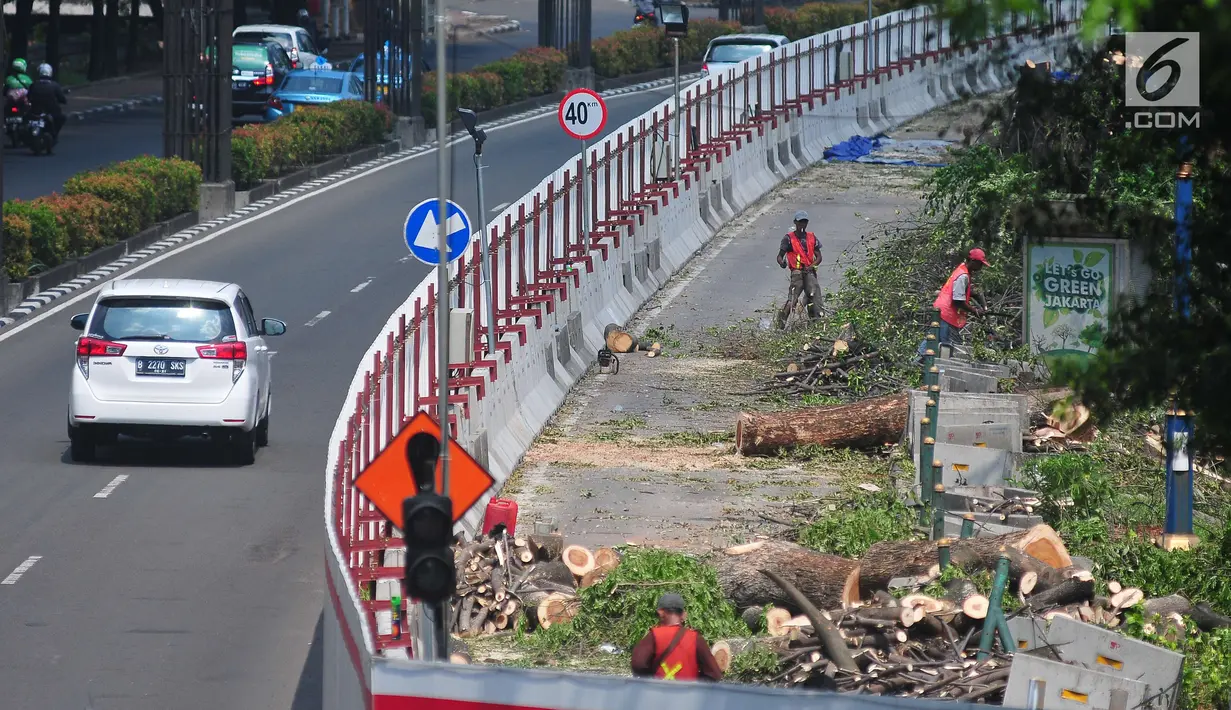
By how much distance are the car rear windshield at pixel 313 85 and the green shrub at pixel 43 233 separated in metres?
17.4

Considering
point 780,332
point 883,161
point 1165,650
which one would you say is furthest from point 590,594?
point 883,161

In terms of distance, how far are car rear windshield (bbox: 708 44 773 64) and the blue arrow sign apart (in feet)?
92.8

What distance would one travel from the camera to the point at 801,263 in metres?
24.5

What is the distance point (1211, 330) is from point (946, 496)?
854 cm

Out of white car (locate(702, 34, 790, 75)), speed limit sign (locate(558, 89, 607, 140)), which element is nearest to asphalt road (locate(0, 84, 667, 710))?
speed limit sign (locate(558, 89, 607, 140))

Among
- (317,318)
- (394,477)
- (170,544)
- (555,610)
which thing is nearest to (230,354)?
(170,544)

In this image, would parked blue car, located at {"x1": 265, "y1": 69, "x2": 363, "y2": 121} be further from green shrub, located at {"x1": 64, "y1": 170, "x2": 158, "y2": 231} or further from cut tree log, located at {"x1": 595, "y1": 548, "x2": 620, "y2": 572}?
cut tree log, located at {"x1": 595, "y1": 548, "x2": 620, "y2": 572}

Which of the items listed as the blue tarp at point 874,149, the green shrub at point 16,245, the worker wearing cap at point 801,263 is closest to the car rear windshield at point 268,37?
the blue tarp at point 874,149

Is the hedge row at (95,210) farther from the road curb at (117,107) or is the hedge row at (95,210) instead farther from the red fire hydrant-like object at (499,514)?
the road curb at (117,107)

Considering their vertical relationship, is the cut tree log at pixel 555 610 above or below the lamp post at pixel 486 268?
below

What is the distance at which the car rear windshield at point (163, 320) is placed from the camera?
18031 mm

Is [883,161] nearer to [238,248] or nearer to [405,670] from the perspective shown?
[238,248]

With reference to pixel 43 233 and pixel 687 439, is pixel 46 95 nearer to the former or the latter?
pixel 43 233

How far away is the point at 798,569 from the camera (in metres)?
13.6
